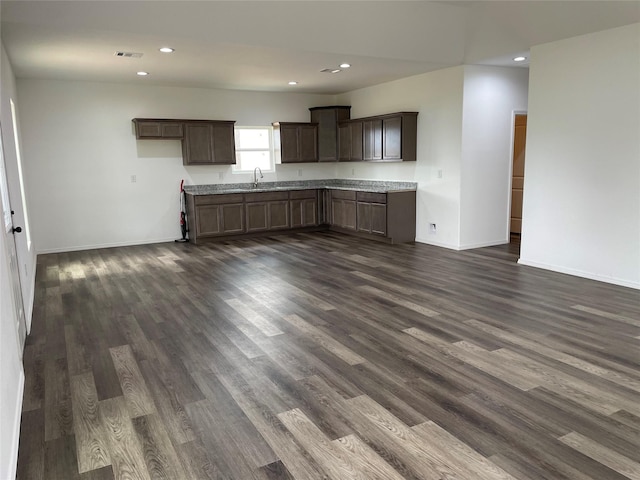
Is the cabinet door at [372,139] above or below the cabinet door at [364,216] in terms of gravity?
above

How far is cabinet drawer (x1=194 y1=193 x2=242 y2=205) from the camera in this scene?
771 cm

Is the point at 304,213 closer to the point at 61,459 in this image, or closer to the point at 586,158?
the point at 586,158

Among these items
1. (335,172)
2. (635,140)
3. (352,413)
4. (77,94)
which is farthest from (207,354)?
(335,172)

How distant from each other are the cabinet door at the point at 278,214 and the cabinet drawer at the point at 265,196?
89mm

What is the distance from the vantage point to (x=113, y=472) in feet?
6.94

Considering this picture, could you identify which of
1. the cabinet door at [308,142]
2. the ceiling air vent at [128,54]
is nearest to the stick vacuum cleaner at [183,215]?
the cabinet door at [308,142]

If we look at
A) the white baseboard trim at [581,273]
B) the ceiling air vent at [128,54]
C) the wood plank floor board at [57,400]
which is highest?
the ceiling air vent at [128,54]

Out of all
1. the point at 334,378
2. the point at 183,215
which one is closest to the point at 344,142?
the point at 183,215

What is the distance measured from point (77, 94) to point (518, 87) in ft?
21.7

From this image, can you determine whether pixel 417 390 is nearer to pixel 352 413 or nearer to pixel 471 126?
pixel 352 413

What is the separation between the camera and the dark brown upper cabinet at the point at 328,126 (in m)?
8.96

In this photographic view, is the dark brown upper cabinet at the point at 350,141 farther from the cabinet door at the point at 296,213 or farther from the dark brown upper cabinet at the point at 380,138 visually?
the cabinet door at the point at 296,213

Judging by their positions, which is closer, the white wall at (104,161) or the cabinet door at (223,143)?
the white wall at (104,161)

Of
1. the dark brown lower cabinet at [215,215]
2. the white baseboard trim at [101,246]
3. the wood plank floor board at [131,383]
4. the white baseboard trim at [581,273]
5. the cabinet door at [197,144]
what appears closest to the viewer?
the wood plank floor board at [131,383]
